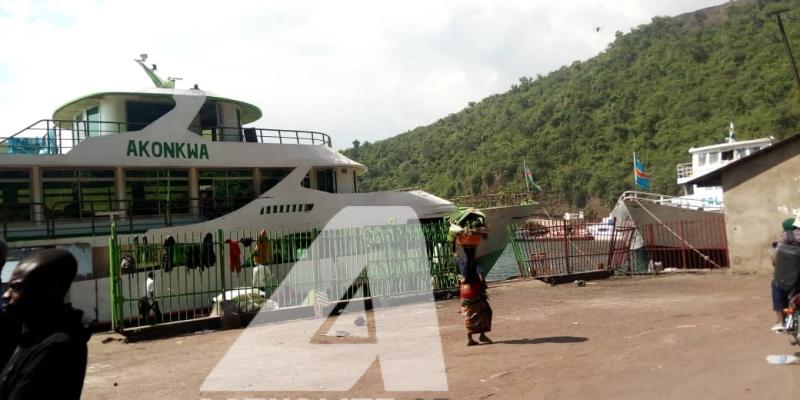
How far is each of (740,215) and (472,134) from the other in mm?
72000

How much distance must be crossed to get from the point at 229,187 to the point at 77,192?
4170 mm

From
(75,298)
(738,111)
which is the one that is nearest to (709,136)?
(738,111)

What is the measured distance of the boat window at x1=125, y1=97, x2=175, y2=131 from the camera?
17516 mm

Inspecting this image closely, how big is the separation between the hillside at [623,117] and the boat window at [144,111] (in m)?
43.0

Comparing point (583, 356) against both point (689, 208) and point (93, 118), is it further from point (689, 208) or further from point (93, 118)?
point (689, 208)

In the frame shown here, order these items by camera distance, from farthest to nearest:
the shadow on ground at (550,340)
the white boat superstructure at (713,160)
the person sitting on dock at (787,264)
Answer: the white boat superstructure at (713,160)
the shadow on ground at (550,340)
the person sitting on dock at (787,264)

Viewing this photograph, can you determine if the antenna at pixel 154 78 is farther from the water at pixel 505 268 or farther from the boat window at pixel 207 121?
the water at pixel 505 268

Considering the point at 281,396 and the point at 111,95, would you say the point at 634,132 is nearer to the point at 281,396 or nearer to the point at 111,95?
the point at 111,95

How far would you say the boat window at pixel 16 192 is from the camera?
1586 centimetres

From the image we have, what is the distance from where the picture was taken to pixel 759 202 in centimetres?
1466

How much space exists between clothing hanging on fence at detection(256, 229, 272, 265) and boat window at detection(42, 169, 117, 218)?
6.69 m

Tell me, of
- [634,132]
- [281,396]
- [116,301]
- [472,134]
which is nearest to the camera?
[281,396]

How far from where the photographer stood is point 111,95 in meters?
17.2

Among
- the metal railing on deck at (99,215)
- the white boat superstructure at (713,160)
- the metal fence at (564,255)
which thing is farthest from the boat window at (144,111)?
the white boat superstructure at (713,160)
